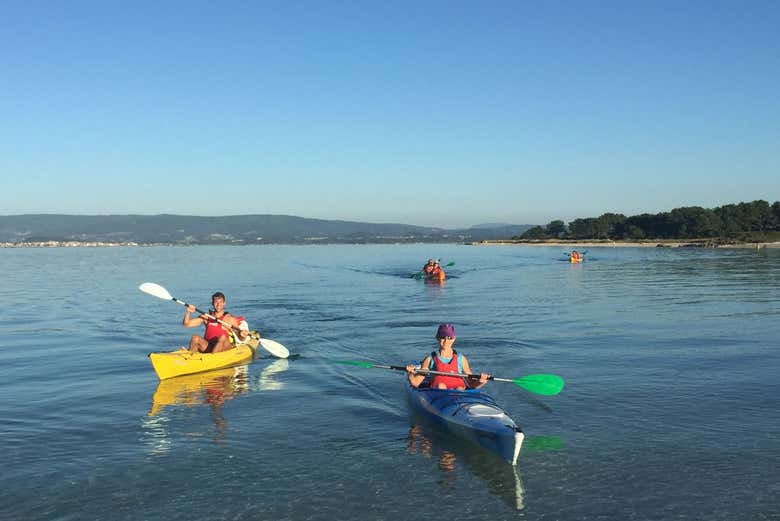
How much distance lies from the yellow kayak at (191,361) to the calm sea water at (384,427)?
0.34m

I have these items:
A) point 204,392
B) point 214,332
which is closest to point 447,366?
point 204,392

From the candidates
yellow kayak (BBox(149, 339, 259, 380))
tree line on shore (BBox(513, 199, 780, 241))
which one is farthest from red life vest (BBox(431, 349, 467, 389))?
tree line on shore (BBox(513, 199, 780, 241))

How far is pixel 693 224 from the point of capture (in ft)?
422

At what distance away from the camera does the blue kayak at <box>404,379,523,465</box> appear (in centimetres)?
885

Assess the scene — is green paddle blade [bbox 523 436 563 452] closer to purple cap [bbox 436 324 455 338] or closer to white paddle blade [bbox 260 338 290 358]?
purple cap [bbox 436 324 455 338]

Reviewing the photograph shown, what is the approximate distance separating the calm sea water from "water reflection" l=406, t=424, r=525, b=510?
4 cm

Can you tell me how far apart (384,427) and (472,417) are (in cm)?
213

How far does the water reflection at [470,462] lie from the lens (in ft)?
27.1

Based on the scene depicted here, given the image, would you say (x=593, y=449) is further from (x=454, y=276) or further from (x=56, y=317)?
(x=454, y=276)

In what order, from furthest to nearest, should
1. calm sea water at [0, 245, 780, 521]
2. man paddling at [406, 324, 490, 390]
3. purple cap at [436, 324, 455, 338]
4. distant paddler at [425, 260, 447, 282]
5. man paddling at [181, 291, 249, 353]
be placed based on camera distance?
distant paddler at [425, 260, 447, 282] < man paddling at [181, 291, 249, 353] < man paddling at [406, 324, 490, 390] < purple cap at [436, 324, 455, 338] < calm sea water at [0, 245, 780, 521]

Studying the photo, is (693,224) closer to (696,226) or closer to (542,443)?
(696,226)

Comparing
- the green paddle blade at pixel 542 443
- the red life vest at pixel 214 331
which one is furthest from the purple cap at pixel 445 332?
the red life vest at pixel 214 331

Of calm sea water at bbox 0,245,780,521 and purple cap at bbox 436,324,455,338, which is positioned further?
purple cap at bbox 436,324,455,338

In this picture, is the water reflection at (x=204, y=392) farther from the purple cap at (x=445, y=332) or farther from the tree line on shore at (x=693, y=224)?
the tree line on shore at (x=693, y=224)
